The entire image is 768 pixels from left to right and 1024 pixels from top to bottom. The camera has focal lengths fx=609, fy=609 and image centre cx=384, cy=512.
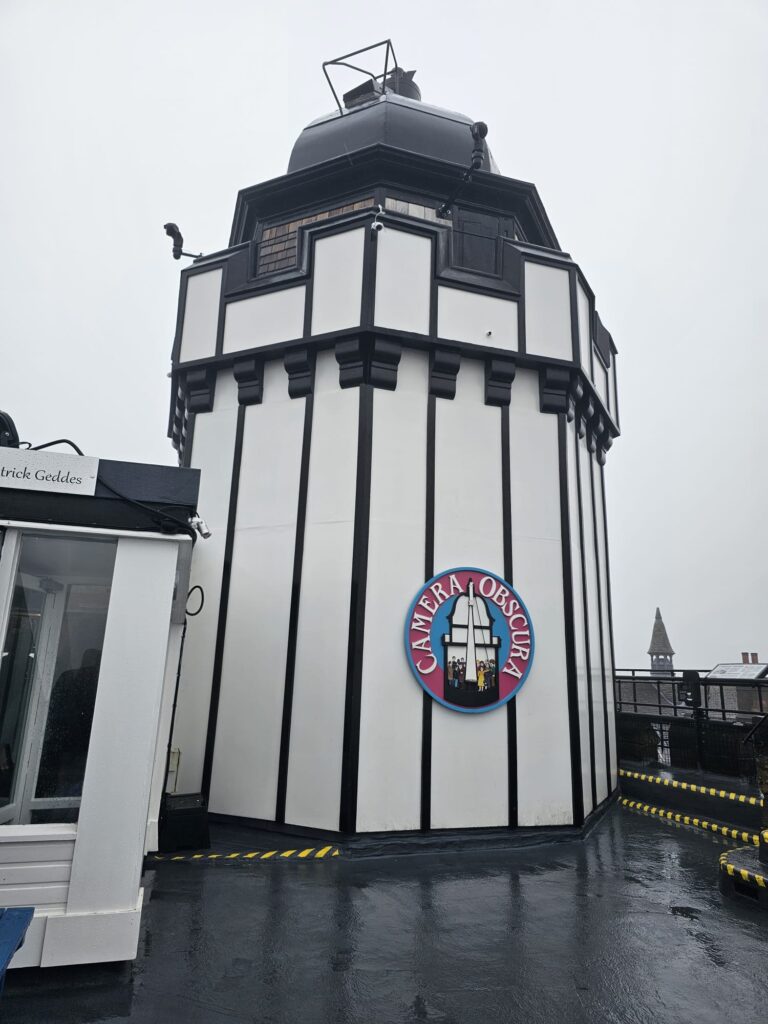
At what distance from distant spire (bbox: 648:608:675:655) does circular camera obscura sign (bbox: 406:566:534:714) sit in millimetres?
43975

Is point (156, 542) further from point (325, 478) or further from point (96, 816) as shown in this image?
point (325, 478)

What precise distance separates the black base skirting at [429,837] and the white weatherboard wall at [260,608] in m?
0.15

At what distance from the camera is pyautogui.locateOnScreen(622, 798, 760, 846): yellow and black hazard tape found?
24.6ft

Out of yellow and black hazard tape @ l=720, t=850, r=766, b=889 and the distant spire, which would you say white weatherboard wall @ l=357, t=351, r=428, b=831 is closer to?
yellow and black hazard tape @ l=720, t=850, r=766, b=889

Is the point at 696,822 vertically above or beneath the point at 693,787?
beneath

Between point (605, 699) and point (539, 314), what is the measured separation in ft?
19.6

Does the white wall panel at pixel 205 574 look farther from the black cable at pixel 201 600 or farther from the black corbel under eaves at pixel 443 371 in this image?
the black corbel under eaves at pixel 443 371

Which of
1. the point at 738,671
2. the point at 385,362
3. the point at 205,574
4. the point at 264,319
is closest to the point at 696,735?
the point at 738,671

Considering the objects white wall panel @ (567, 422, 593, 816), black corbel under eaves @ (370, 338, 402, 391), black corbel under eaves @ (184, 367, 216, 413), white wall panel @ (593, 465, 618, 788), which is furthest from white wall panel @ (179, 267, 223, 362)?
white wall panel @ (593, 465, 618, 788)

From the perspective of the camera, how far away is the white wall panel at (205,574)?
305 inches

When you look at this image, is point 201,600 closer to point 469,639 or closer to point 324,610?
point 324,610

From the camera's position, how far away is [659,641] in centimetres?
4747

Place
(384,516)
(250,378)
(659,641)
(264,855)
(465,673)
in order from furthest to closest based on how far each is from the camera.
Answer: (659,641) → (250,378) → (384,516) → (465,673) → (264,855)

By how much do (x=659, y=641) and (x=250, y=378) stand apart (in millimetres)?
46867
